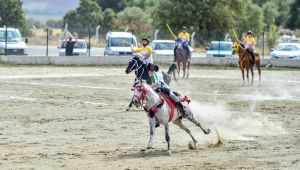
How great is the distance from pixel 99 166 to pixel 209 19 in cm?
5576

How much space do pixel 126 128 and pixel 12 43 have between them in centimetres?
2959

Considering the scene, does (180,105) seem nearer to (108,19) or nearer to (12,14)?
(12,14)

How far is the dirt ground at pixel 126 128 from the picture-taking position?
14.2 meters

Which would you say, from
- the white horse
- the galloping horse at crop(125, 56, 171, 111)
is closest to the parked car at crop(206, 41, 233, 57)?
the galloping horse at crop(125, 56, 171, 111)

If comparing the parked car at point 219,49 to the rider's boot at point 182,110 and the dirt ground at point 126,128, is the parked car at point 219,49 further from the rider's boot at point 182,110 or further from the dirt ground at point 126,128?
the rider's boot at point 182,110

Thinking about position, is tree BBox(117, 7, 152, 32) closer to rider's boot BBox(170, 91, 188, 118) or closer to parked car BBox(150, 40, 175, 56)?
parked car BBox(150, 40, 175, 56)

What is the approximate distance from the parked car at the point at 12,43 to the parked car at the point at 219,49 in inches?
483

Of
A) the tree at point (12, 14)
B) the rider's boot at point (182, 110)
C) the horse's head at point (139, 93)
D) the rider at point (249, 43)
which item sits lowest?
the rider's boot at point (182, 110)

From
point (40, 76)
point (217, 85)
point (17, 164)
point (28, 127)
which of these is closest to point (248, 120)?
point (28, 127)

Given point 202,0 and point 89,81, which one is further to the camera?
point 202,0

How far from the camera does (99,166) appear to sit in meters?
13.5

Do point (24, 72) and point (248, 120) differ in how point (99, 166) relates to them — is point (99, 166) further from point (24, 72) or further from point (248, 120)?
point (24, 72)

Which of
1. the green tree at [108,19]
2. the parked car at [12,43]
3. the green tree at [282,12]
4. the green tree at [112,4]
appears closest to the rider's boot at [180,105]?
the parked car at [12,43]

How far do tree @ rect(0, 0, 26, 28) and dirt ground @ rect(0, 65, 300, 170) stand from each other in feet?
100
